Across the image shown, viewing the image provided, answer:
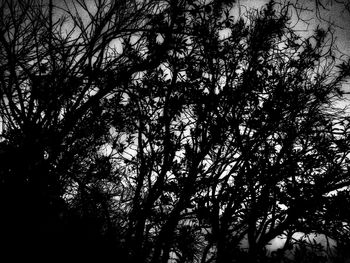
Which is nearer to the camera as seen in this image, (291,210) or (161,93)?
(291,210)

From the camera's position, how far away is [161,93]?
23.7 ft

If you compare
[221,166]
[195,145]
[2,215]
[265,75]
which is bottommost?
[2,215]

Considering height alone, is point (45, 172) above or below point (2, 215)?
above

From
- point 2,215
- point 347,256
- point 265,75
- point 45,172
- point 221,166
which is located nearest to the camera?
point 2,215

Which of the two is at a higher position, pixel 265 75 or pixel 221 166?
pixel 265 75

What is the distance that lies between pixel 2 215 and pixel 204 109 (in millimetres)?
5142

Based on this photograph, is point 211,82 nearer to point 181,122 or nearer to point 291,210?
point 181,122

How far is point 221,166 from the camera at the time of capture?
21.6 ft

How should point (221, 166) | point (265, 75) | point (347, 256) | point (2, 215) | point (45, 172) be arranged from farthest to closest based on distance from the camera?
point (265, 75) → point (221, 166) → point (347, 256) → point (45, 172) → point (2, 215)

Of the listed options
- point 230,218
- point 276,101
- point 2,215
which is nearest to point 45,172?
point 2,215

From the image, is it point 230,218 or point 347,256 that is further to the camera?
point 230,218

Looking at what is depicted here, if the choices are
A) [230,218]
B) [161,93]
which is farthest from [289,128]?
[161,93]

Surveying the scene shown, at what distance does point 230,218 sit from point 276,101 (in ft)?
11.5

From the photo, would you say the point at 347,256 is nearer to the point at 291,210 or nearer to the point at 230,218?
the point at 291,210
